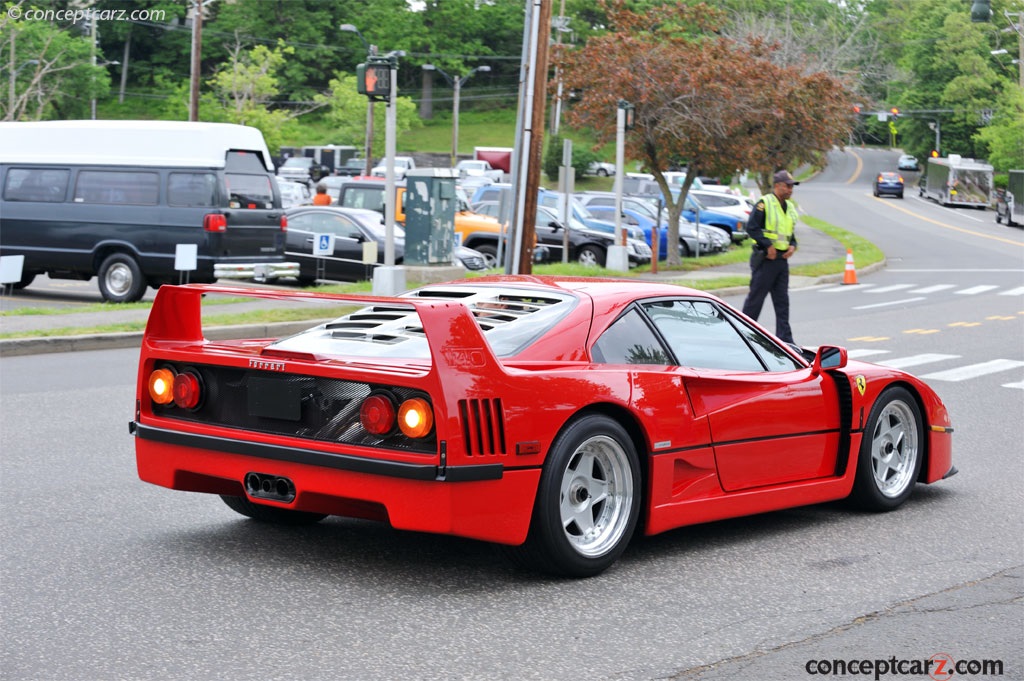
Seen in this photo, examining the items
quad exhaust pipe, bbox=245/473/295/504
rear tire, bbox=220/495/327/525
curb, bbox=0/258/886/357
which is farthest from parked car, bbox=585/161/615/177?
quad exhaust pipe, bbox=245/473/295/504

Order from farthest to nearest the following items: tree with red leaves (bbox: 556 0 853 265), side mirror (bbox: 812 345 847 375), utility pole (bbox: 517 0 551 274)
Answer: tree with red leaves (bbox: 556 0 853 265)
utility pole (bbox: 517 0 551 274)
side mirror (bbox: 812 345 847 375)

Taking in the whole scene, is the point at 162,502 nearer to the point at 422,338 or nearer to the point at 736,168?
the point at 422,338

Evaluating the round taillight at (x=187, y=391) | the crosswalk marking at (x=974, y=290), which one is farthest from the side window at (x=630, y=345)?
the crosswalk marking at (x=974, y=290)

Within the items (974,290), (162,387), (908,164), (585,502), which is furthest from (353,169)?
(585,502)

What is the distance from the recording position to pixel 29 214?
20.7m

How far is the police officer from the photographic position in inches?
573

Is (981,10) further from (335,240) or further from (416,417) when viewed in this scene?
(416,417)

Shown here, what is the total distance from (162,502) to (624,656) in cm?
334

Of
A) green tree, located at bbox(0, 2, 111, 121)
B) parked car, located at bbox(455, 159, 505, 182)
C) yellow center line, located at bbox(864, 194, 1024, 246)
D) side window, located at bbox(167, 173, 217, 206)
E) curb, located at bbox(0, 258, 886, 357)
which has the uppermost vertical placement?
green tree, located at bbox(0, 2, 111, 121)

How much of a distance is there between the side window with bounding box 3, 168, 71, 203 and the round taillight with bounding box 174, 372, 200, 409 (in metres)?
15.6

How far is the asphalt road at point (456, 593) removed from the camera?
456 centimetres

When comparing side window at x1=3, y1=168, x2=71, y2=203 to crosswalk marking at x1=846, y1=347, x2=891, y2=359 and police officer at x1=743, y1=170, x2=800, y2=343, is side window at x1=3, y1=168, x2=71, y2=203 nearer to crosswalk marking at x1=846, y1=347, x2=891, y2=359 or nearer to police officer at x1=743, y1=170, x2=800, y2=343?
police officer at x1=743, y1=170, x2=800, y2=343

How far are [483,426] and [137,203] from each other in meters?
15.9

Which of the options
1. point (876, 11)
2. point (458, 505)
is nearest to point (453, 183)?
point (458, 505)
